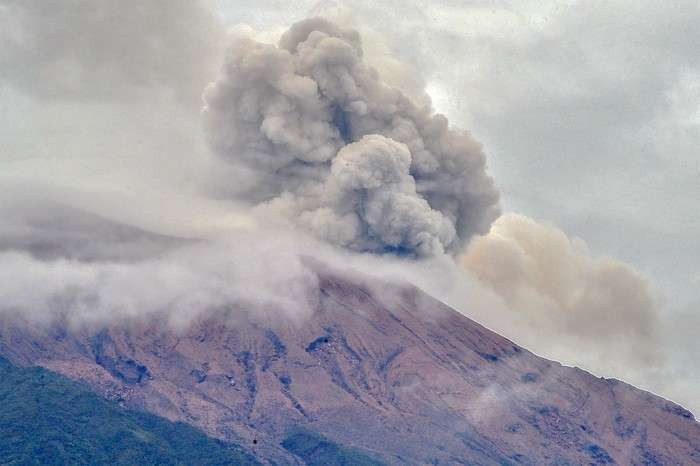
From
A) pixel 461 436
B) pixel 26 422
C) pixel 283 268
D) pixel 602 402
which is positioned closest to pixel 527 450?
pixel 461 436

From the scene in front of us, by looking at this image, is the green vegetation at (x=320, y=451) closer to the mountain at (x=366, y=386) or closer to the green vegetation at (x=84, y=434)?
the mountain at (x=366, y=386)

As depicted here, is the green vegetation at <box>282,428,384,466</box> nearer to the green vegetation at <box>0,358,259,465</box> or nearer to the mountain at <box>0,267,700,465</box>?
the mountain at <box>0,267,700,465</box>

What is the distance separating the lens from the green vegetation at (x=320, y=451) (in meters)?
120

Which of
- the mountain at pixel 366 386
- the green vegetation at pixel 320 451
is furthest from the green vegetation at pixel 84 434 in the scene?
the green vegetation at pixel 320 451

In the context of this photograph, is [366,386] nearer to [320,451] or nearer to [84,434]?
[320,451]

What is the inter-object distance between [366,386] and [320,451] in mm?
15080

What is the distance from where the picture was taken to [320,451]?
122062 millimetres

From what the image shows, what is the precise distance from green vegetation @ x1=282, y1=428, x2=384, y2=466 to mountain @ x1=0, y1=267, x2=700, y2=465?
0.16m

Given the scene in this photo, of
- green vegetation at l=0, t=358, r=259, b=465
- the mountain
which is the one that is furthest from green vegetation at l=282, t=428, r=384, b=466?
green vegetation at l=0, t=358, r=259, b=465

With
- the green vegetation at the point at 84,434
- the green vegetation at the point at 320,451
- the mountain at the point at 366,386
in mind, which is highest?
the mountain at the point at 366,386

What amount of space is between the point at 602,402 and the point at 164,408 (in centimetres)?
4486

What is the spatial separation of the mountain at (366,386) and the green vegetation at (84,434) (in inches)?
112

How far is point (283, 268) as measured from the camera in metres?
149

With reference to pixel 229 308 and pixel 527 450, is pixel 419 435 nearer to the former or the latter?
pixel 527 450
